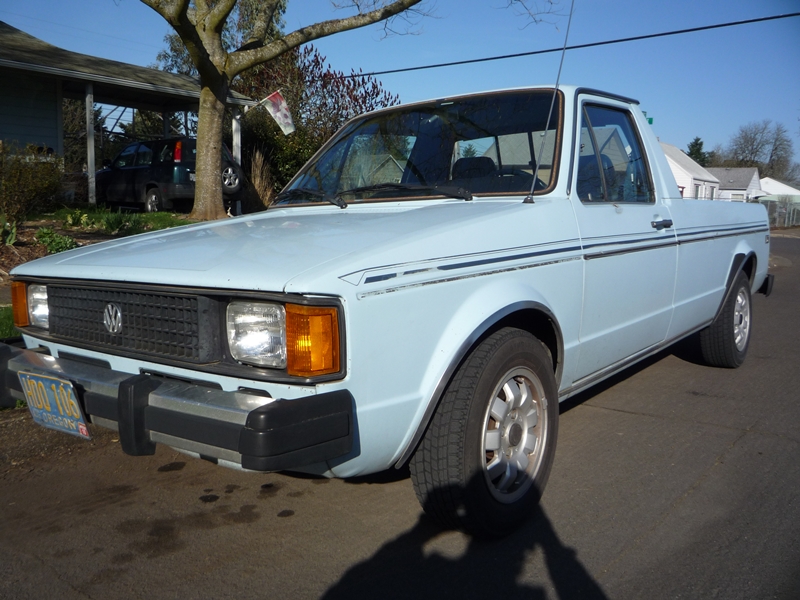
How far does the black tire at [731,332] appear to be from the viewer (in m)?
5.28

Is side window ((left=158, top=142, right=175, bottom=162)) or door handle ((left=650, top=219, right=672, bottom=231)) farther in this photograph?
side window ((left=158, top=142, right=175, bottom=162))

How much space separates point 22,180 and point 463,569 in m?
7.55

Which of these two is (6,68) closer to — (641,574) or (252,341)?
(252,341)

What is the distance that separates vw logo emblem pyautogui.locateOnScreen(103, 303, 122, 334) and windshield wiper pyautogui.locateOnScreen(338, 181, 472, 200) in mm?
1492

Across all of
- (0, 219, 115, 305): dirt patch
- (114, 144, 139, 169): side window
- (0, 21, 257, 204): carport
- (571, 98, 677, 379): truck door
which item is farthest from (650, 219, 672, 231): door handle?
(114, 144, 139, 169): side window

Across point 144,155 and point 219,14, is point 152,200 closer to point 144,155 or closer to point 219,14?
point 144,155

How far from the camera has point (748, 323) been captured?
225 inches

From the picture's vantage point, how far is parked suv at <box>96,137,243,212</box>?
13688mm

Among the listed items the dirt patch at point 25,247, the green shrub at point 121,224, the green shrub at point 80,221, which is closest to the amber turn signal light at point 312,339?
the dirt patch at point 25,247

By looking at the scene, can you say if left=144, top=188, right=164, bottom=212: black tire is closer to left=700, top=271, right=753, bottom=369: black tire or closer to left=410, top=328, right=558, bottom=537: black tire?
left=700, top=271, right=753, bottom=369: black tire

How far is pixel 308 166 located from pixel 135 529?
234cm

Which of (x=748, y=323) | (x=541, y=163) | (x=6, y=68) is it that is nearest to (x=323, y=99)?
(x=6, y=68)

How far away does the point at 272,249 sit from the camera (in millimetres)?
2652

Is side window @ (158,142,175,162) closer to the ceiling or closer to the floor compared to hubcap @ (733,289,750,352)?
closer to the ceiling
